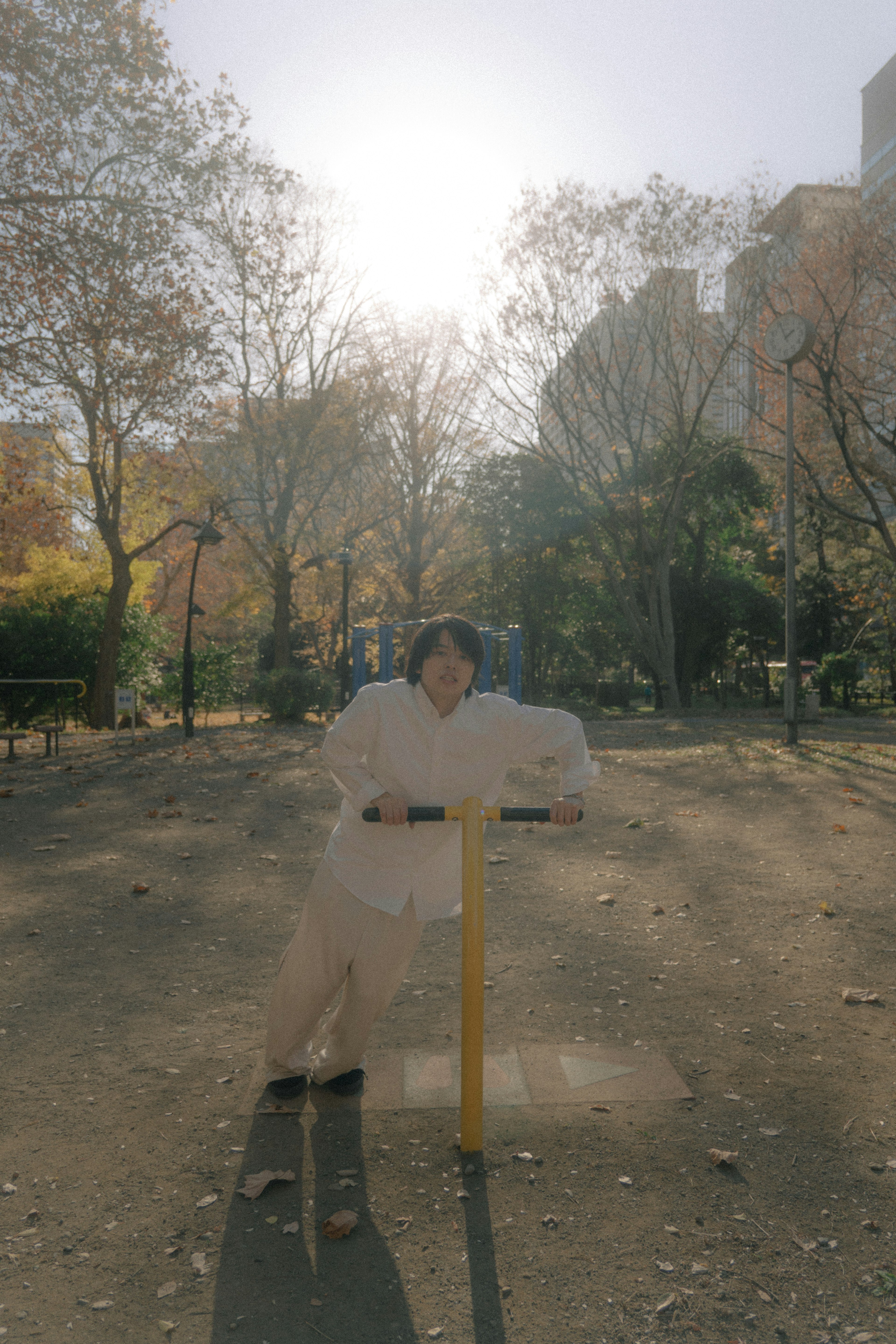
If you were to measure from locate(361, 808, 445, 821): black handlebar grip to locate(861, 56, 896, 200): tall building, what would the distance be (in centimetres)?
5803

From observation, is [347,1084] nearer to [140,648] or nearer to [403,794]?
[403,794]

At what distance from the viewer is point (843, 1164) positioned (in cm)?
295

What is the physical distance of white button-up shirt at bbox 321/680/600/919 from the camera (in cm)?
309

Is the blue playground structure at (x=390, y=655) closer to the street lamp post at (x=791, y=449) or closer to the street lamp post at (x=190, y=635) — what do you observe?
the street lamp post at (x=190, y=635)

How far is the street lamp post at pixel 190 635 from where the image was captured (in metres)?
17.5

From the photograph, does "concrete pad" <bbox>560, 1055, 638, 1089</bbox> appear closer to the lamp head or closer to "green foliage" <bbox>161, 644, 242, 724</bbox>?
the lamp head

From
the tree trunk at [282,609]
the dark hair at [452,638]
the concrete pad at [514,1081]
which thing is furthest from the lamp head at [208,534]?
the dark hair at [452,638]

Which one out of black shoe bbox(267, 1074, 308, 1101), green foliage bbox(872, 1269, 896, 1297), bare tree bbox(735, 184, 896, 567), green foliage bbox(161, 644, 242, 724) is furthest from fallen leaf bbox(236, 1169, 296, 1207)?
green foliage bbox(161, 644, 242, 724)

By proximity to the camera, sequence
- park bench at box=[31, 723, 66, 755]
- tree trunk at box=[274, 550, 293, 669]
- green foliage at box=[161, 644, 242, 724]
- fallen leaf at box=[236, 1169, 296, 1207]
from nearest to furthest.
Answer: fallen leaf at box=[236, 1169, 296, 1207], park bench at box=[31, 723, 66, 755], tree trunk at box=[274, 550, 293, 669], green foliage at box=[161, 644, 242, 724]

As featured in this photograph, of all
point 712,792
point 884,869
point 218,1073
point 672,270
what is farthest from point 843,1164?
point 672,270

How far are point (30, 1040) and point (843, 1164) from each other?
10.4 ft

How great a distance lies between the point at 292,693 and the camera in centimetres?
2292

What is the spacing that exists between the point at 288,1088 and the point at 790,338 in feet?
44.9

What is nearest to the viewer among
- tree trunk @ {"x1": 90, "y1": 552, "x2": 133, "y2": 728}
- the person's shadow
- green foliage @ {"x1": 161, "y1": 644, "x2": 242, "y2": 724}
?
the person's shadow
